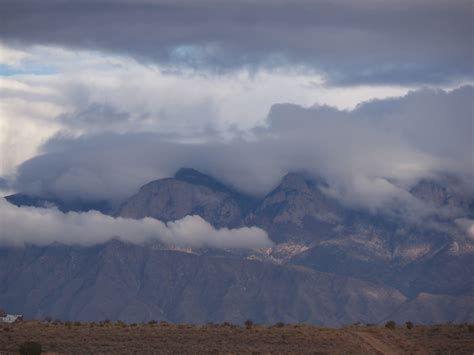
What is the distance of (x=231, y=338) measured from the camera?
533 feet

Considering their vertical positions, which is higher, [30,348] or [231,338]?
[231,338]

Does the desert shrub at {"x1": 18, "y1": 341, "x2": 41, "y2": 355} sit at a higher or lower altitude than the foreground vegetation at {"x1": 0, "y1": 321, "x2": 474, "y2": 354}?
lower

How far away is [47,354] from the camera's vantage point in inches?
5605

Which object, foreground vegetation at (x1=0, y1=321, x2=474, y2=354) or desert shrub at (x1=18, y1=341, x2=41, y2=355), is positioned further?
foreground vegetation at (x1=0, y1=321, x2=474, y2=354)

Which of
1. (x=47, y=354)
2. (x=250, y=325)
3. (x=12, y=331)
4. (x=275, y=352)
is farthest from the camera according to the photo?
(x=250, y=325)

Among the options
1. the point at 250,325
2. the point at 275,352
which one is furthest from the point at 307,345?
the point at 250,325

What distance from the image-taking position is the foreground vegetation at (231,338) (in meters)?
153

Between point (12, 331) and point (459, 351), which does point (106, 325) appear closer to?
point (12, 331)

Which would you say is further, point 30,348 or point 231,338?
point 231,338

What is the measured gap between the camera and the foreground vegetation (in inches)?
6024

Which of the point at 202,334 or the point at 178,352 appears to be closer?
the point at 178,352

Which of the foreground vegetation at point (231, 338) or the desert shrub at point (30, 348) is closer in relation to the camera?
the desert shrub at point (30, 348)

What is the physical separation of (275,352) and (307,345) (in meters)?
7.88

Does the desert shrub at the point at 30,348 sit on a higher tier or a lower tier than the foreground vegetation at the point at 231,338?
lower
